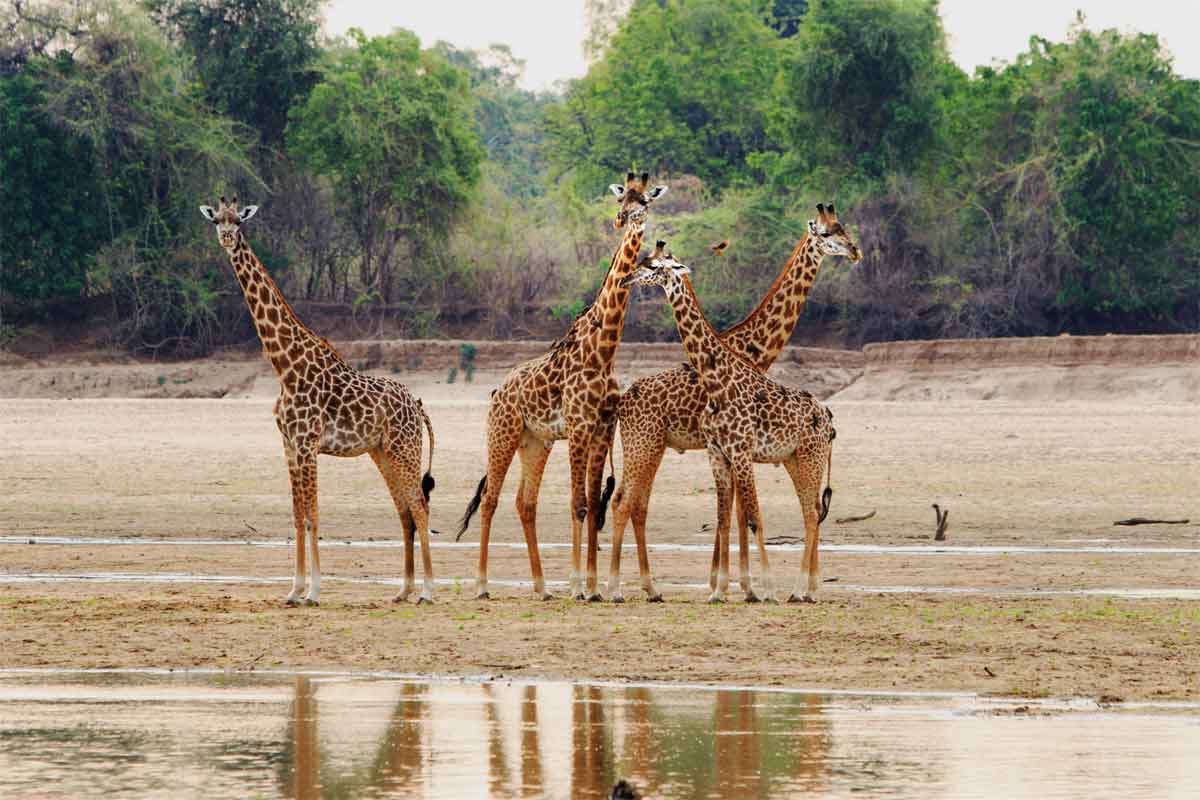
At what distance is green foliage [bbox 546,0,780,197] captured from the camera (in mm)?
55094

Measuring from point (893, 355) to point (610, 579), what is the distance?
2513cm

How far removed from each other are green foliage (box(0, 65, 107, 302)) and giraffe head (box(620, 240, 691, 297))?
3085 centimetres

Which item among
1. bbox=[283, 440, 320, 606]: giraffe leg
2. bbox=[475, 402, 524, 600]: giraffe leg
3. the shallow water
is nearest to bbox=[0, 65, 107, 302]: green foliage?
the shallow water

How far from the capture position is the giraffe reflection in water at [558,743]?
8812mm

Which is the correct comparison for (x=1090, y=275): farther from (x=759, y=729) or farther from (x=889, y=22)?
(x=759, y=729)

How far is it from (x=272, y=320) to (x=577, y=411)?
8.32 feet

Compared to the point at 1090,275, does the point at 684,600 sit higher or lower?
lower

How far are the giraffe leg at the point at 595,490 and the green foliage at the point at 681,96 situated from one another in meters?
36.8

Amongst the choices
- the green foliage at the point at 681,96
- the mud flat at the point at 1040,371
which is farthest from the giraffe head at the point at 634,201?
the green foliage at the point at 681,96

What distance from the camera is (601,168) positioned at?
186 feet

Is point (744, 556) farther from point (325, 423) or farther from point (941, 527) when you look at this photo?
point (941, 527)

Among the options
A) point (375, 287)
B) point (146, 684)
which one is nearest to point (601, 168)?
point (375, 287)

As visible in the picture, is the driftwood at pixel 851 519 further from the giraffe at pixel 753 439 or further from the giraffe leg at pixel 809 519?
the giraffe leg at pixel 809 519

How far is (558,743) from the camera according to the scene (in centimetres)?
977
